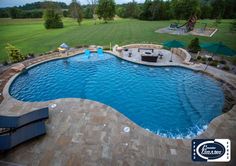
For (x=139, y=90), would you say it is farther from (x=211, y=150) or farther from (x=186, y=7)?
(x=186, y=7)

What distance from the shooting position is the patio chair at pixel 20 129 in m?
6.10

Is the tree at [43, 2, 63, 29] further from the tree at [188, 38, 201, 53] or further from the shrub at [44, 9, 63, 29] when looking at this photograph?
the tree at [188, 38, 201, 53]

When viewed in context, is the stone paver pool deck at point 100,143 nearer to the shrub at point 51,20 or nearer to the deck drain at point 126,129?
the deck drain at point 126,129

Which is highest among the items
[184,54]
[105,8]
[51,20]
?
[105,8]

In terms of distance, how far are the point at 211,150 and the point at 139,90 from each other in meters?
5.76

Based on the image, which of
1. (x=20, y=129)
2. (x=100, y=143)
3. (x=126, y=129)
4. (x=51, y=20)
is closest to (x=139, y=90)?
(x=126, y=129)

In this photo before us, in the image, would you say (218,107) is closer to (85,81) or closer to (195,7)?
(85,81)

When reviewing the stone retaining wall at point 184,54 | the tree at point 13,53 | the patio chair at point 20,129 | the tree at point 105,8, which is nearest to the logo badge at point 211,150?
the patio chair at point 20,129

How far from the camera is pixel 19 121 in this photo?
22.8 feet

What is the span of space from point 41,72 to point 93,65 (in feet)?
15.8

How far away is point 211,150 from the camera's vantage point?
19.8 feet

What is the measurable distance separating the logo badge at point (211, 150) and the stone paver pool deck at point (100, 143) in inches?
7.9

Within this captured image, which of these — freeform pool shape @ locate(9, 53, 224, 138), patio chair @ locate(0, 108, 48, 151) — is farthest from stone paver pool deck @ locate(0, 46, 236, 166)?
freeform pool shape @ locate(9, 53, 224, 138)

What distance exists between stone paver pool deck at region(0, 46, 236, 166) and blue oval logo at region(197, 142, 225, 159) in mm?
391
